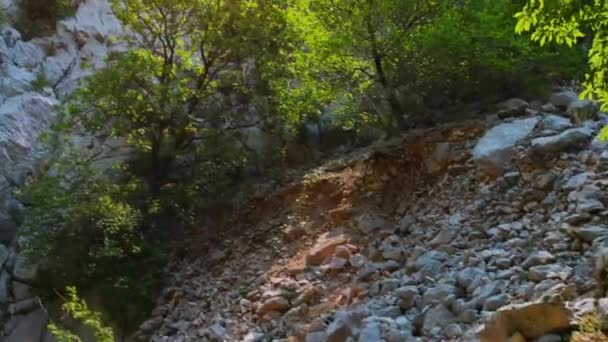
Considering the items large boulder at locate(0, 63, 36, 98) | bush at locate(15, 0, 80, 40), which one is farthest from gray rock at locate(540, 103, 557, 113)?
bush at locate(15, 0, 80, 40)

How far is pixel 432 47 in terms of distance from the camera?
24.8ft

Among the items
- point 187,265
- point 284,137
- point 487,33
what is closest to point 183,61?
point 284,137

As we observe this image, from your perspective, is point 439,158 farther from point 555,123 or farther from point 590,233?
point 590,233

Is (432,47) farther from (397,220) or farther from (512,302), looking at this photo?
(512,302)

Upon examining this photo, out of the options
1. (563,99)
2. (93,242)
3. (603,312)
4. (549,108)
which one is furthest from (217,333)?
(563,99)

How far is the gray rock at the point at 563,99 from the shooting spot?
7.10 metres

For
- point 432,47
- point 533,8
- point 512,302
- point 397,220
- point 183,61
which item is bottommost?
point 512,302

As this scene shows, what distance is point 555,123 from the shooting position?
664cm

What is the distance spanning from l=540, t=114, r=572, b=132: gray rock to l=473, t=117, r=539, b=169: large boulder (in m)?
0.10

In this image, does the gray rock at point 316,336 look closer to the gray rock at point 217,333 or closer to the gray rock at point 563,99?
the gray rock at point 217,333

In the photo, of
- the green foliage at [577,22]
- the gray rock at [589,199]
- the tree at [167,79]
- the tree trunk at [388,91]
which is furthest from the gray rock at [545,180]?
the tree at [167,79]

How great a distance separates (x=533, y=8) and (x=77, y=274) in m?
6.75

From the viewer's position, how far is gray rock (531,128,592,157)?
6.03 metres

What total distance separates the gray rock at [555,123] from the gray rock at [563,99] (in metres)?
0.39
